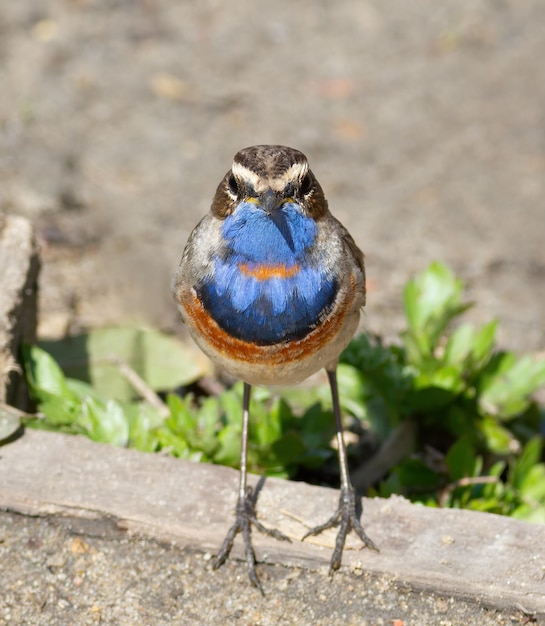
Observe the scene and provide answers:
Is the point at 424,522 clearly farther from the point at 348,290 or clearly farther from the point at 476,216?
the point at 476,216

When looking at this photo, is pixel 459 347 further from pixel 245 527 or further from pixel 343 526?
pixel 245 527

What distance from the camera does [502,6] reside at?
9156 millimetres

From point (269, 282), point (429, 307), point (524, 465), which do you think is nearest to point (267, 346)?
point (269, 282)

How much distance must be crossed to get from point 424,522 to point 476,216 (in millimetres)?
3819

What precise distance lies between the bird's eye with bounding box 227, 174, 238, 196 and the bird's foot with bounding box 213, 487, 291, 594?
1262 mm

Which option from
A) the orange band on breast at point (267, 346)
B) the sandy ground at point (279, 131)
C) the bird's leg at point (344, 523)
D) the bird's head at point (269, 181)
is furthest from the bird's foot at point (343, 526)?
the sandy ground at point (279, 131)

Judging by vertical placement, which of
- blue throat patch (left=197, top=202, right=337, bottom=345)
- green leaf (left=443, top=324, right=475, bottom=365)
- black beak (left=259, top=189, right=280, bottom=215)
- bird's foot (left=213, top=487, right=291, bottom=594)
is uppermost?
black beak (left=259, top=189, right=280, bottom=215)

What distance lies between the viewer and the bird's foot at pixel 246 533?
3.84 metres

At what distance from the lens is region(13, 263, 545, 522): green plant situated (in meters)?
4.53

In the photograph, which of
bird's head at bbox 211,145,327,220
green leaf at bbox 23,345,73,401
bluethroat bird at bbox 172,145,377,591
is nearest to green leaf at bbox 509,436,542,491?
bluethroat bird at bbox 172,145,377,591

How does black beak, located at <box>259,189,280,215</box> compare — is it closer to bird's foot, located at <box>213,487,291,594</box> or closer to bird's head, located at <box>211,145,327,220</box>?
bird's head, located at <box>211,145,327,220</box>

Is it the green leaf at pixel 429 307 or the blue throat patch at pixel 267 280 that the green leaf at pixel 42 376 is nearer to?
the blue throat patch at pixel 267 280

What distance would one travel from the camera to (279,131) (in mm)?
7945

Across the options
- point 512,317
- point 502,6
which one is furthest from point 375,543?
point 502,6
